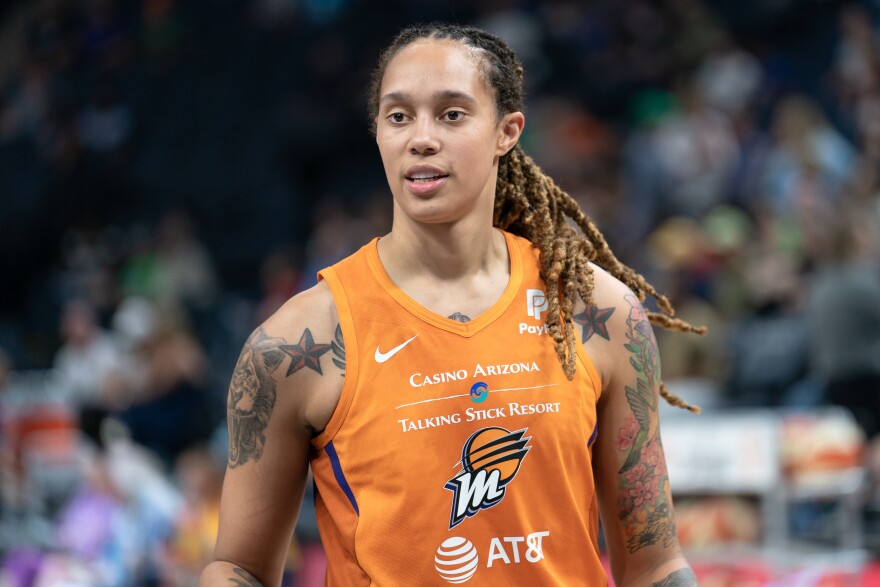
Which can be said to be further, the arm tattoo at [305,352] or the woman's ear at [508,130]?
the woman's ear at [508,130]

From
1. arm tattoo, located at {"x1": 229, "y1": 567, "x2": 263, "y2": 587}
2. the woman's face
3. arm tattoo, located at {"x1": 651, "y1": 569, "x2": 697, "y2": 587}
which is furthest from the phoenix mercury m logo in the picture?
arm tattoo, located at {"x1": 229, "y1": 567, "x2": 263, "y2": 587}

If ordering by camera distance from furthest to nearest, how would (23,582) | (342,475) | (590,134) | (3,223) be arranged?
(3,223), (590,134), (23,582), (342,475)

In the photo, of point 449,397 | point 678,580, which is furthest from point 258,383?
point 678,580

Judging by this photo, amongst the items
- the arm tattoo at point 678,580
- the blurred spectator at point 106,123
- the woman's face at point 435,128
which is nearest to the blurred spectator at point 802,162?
the arm tattoo at point 678,580

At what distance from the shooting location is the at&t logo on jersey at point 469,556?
2.79m

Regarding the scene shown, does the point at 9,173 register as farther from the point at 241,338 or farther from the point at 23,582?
the point at 23,582

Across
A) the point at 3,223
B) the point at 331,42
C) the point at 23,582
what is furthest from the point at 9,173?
the point at 23,582

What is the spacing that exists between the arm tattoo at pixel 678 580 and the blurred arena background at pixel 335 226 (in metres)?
3.32

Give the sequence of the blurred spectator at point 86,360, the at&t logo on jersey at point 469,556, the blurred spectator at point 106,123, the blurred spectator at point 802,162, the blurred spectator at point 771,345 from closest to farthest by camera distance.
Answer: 1. the at&t logo on jersey at point 469,556
2. the blurred spectator at point 771,345
3. the blurred spectator at point 802,162
4. the blurred spectator at point 86,360
5. the blurred spectator at point 106,123

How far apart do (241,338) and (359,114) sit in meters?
3.37

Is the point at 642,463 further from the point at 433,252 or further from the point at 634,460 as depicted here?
the point at 433,252

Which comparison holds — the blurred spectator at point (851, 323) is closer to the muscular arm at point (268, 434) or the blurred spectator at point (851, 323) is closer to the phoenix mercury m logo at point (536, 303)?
the phoenix mercury m logo at point (536, 303)

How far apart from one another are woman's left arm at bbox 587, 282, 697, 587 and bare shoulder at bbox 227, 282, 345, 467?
0.67 m

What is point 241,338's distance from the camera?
12406mm
